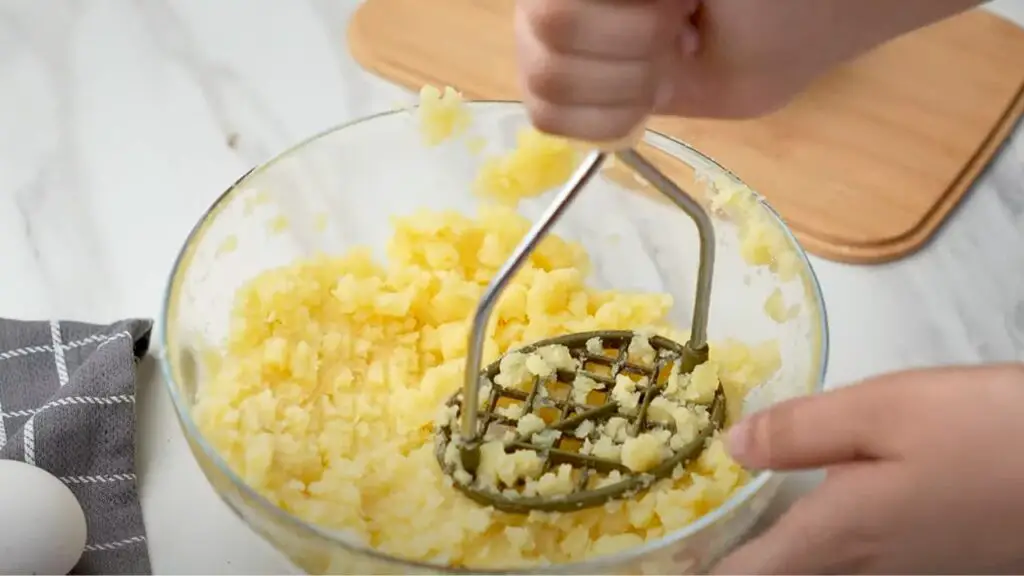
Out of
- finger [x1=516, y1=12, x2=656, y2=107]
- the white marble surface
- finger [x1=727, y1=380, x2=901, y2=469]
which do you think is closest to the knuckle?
finger [x1=516, y1=12, x2=656, y2=107]

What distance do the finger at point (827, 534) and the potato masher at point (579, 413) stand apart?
8 cm

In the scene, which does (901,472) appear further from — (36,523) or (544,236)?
(36,523)

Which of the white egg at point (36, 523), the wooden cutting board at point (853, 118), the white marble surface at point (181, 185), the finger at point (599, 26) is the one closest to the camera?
the finger at point (599, 26)

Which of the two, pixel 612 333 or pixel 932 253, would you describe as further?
pixel 932 253

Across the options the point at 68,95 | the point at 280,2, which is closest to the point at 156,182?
the point at 68,95

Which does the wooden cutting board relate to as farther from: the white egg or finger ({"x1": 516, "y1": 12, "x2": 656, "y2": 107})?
the white egg

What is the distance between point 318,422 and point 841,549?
338 millimetres

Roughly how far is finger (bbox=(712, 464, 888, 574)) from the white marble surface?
213 millimetres

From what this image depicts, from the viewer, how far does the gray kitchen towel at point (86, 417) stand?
647 millimetres

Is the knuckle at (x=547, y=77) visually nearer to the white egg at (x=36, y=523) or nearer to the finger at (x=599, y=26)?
the finger at (x=599, y=26)

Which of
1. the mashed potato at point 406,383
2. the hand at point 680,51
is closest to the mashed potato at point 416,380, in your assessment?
the mashed potato at point 406,383

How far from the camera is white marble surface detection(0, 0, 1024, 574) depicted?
731 mm

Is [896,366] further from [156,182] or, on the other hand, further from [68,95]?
[68,95]

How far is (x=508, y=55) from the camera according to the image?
975mm
